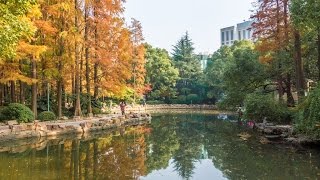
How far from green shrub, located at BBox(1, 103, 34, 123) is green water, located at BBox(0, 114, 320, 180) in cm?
235

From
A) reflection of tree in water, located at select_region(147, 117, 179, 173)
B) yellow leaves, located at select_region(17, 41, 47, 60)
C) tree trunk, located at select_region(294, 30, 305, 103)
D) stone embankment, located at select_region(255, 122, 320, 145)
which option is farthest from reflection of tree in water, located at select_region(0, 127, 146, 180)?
tree trunk, located at select_region(294, 30, 305, 103)

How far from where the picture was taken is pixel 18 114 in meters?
18.6

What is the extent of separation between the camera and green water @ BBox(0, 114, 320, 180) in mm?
10227

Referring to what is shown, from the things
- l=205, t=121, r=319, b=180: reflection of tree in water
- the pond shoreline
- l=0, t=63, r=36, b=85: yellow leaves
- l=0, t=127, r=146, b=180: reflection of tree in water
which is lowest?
l=205, t=121, r=319, b=180: reflection of tree in water

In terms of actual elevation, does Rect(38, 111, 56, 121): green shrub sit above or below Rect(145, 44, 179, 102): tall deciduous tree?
below

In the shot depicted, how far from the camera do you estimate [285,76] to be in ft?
80.2

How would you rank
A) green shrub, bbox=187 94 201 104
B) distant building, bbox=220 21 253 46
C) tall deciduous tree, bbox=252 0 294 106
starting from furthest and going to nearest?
distant building, bbox=220 21 253 46
green shrub, bbox=187 94 201 104
tall deciduous tree, bbox=252 0 294 106

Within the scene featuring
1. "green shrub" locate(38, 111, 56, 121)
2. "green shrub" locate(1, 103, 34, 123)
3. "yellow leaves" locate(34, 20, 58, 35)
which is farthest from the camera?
"green shrub" locate(38, 111, 56, 121)

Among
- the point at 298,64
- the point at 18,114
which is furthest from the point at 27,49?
the point at 298,64

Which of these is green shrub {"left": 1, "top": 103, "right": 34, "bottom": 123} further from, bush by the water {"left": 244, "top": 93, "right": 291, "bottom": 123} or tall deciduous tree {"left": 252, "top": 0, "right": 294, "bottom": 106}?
tall deciduous tree {"left": 252, "top": 0, "right": 294, "bottom": 106}

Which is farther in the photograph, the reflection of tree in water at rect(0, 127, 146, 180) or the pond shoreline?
the pond shoreline

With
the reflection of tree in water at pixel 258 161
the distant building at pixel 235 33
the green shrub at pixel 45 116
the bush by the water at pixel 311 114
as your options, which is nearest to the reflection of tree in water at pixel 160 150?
the reflection of tree in water at pixel 258 161

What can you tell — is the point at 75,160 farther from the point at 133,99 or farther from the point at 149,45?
the point at 149,45

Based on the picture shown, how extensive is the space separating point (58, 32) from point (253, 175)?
14940 mm
